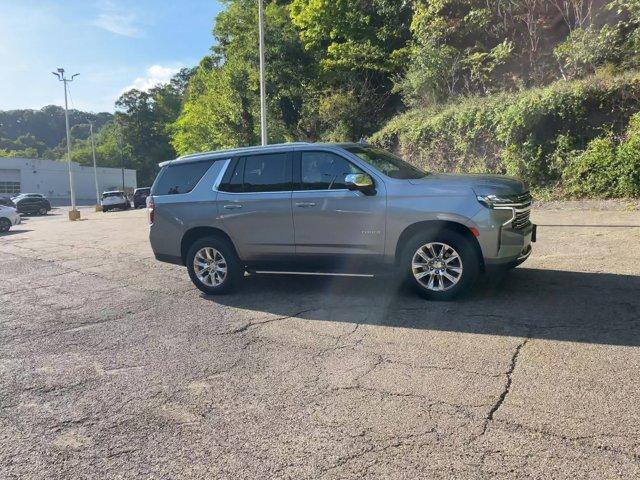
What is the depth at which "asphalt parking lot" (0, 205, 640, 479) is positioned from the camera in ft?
9.73

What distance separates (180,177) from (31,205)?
127 ft

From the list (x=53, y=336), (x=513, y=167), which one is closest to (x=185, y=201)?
(x=53, y=336)

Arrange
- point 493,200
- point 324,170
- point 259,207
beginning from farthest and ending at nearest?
point 259,207 < point 324,170 < point 493,200

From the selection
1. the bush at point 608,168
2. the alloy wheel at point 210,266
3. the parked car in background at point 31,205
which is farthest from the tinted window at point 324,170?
the parked car in background at point 31,205

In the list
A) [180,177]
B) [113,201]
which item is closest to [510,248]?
[180,177]

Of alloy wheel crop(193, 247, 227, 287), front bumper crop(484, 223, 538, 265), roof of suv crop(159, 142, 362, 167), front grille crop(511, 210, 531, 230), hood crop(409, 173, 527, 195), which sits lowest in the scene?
alloy wheel crop(193, 247, 227, 287)

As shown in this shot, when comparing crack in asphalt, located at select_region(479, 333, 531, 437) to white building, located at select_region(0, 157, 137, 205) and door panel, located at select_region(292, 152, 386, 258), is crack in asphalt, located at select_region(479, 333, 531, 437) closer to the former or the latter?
door panel, located at select_region(292, 152, 386, 258)

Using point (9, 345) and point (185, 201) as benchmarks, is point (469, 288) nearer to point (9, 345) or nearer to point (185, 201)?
point (185, 201)

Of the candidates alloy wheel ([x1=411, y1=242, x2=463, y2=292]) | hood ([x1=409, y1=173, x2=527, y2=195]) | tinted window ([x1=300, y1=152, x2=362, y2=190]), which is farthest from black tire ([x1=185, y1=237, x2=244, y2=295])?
hood ([x1=409, y1=173, x2=527, y2=195])

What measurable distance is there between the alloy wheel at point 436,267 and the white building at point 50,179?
6885cm

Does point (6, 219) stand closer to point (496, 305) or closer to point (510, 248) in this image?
point (496, 305)

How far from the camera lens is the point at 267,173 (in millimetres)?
6656

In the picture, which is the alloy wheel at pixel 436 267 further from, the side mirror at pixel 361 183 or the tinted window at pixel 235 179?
the tinted window at pixel 235 179

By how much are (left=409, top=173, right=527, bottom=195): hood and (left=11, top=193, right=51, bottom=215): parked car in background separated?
41032mm
